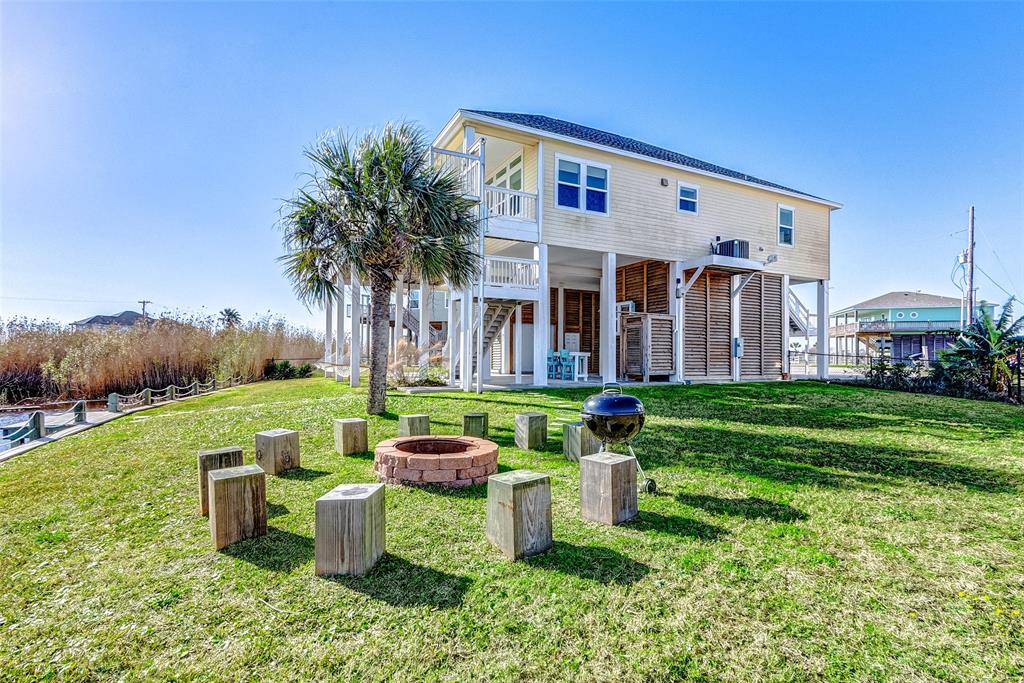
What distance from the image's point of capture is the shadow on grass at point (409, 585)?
250 centimetres

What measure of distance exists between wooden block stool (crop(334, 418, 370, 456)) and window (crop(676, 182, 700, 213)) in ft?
41.8

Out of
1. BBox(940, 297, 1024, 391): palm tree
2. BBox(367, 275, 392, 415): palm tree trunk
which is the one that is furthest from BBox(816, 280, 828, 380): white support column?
BBox(367, 275, 392, 415): palm tree trunk

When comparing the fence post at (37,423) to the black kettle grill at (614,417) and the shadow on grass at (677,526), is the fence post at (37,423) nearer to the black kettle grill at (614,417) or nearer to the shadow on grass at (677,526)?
the black kettle grill at (614,417)

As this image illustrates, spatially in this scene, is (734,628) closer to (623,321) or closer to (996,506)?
(996,506)

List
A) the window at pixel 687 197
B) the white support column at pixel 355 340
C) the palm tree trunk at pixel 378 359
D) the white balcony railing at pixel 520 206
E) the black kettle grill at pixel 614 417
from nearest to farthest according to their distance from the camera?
the black kettle grill at pixel 614 417
the palm tree trunk at pixel 378 359
the white balcony railing at pixel 520 206
the white support column at pixel 355 340
the window at pixel 687 197

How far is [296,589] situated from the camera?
2.62 meters

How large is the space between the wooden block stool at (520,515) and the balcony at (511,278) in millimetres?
8758

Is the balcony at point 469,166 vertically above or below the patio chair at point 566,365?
above

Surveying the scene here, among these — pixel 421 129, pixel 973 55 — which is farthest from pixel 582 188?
pixel 973 55

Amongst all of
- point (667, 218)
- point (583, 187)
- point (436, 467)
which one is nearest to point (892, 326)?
point (667, 218)

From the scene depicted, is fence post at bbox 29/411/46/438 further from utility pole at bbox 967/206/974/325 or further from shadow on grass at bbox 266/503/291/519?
utility pole at bbox 967/206/974/325

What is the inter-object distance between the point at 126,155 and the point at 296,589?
15.7 m

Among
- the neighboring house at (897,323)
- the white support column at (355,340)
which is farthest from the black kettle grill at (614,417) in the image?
the neighboring house at (897,323)

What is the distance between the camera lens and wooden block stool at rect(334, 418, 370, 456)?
18.7 ft
